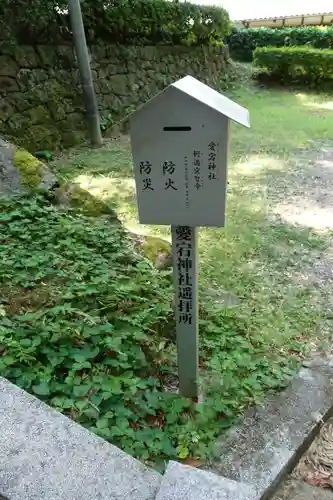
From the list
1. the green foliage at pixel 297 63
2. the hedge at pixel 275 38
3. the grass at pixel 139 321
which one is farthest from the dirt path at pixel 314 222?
the hedge at pixel 275 38

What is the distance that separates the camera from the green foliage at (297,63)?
11.0m

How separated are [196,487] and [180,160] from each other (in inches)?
45.6

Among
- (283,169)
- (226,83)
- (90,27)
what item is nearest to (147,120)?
(283,169)

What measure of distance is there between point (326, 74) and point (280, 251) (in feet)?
29.4

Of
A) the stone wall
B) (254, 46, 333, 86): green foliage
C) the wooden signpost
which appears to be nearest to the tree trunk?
the stone wall

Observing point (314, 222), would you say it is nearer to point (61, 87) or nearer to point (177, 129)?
point (177, 129)

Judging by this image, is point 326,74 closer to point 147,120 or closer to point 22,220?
point 22,220

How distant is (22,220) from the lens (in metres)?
3.38

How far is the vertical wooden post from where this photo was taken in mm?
1921

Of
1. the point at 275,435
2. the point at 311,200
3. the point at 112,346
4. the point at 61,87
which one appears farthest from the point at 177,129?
the point at 61,87

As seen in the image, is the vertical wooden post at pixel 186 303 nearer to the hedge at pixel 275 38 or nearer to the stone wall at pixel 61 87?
the stone wall at pixel 61 87

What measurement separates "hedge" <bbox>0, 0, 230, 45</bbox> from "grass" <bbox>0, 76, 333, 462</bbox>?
10.3ft

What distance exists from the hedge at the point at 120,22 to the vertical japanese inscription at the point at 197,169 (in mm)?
5082

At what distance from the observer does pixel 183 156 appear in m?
1.70
